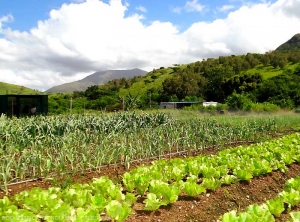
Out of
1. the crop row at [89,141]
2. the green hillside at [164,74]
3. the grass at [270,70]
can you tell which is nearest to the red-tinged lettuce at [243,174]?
the crop row at [89,141]

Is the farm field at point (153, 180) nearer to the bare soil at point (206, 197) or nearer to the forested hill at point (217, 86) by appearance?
the bare soil at point (206, 197)

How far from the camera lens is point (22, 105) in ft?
54.7

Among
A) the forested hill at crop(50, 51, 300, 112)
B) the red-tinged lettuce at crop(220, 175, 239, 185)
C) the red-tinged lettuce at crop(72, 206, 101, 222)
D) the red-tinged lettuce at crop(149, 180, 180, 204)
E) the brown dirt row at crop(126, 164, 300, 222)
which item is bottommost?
the brown dirt row at crop(126, 164, 300, 222)

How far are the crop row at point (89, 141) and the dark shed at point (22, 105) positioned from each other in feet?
26.8

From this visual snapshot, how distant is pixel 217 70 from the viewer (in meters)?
54.6

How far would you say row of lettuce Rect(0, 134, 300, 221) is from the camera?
98.5 inches

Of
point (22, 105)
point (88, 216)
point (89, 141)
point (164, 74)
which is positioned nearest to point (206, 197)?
point (88, 216)

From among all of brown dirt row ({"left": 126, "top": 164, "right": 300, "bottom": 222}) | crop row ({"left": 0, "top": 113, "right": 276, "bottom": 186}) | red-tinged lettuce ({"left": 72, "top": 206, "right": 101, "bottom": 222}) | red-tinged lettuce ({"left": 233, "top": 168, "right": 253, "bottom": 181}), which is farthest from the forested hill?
red-tinged lettuce ({"left": 72, "top": 206, "right": 101, "bottom": 222})

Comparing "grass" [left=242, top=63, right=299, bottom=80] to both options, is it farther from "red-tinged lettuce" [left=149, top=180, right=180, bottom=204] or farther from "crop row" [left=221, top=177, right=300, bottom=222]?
"red-tinged lettuce" [left=149, top=180, right=180, bottom=204]

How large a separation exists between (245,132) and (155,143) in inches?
149

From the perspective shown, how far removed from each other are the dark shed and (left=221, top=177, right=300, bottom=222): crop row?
47.8 ft

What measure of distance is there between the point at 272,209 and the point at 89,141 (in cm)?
388

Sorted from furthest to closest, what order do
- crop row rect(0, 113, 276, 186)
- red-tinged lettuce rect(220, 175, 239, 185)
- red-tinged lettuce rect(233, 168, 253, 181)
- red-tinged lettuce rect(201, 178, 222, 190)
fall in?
1. crop row rect(0, 113, 276, 186)
2. red-tinged lettuce rect(233, 168, 253, 181)
3. red-tinged lettuce rect(220, 175, 239, 185)
4. red-tinged lettuce rect(201, 178, 222, 190)

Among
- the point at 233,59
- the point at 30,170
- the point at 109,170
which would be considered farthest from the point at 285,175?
the point at 233,59
